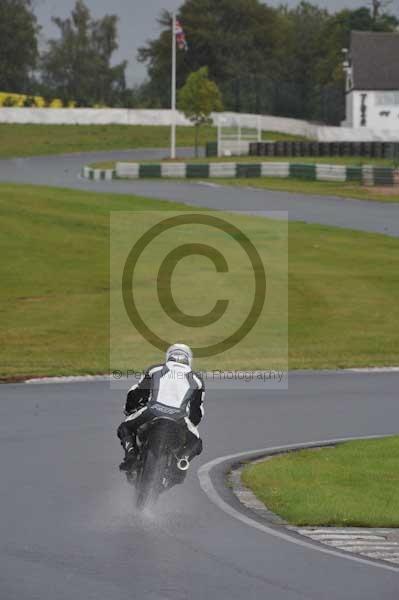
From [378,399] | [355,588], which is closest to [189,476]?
[355,588]

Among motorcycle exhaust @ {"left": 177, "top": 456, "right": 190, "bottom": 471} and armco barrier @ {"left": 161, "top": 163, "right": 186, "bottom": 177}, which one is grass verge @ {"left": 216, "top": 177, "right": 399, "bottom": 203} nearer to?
armco barrier @ {"left": 161, "top": 163, "right": 186, "bottom": 177}

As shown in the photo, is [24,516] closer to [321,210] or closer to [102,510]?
[102,510]

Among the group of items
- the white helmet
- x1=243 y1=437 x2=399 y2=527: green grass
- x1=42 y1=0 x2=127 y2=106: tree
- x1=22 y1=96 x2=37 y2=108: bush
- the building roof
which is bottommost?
x1=243 y1=437 x2=399 y2=527: green grass

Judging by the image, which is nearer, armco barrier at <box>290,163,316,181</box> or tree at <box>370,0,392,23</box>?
armco barrier at <box>290,163,316,181</box>

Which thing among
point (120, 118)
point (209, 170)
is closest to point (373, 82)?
point (120, 118)

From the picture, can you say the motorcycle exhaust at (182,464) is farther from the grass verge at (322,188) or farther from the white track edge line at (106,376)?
the grass verge at (322,188)

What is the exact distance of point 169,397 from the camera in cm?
1298

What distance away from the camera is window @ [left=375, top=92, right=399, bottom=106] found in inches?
3853

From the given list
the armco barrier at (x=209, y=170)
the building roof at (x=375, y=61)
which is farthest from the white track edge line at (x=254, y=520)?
the building roof at (x=375, y=61)

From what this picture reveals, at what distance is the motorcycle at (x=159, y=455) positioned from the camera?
1234 cm

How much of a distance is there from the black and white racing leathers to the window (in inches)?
3412

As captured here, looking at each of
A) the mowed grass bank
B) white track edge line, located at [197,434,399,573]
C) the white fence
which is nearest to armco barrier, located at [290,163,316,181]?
the mowed grass bank

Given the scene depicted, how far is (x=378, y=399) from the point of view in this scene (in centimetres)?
2070

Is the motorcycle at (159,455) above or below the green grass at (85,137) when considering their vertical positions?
below
